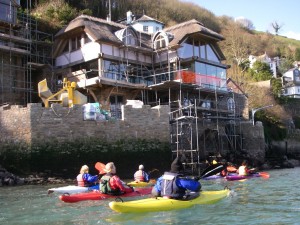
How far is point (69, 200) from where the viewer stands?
12.6 metres

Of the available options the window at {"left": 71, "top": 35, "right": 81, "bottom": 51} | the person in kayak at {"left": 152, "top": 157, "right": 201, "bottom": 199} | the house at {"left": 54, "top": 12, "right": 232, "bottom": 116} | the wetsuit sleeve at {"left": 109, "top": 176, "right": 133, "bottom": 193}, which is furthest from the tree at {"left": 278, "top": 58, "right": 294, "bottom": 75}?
the person in kayak at {"left": 152, "top": 157, "right": 201, "bottom": 199}

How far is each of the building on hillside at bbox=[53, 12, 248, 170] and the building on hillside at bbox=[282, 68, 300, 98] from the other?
4406 centimetres

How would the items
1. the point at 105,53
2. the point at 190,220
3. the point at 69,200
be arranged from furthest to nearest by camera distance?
1. the point at 105,53
2. the point at 69,200
3. the point at 190,220

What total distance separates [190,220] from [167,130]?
1478 cm

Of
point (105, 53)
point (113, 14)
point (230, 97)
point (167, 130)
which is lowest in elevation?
point (167, 130)

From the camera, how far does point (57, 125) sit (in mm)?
20781

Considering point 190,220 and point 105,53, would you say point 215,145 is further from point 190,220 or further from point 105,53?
point 190,220

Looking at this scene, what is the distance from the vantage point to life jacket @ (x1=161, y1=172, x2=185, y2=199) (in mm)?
10969

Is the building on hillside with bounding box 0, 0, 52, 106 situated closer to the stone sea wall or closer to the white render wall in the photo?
the white render wall

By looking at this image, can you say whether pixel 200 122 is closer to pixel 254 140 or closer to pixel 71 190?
pixel 254 140

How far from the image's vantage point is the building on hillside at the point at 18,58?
2714 centimetres

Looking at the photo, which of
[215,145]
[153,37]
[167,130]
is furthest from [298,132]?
[167,130]

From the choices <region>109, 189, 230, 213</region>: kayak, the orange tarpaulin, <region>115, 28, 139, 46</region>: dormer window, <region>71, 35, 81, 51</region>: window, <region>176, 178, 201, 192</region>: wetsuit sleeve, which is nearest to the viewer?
<region>109, 189, 230, 213</region>: kayak

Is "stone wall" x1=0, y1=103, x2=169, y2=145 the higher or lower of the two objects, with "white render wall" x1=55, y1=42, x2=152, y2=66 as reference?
lower
